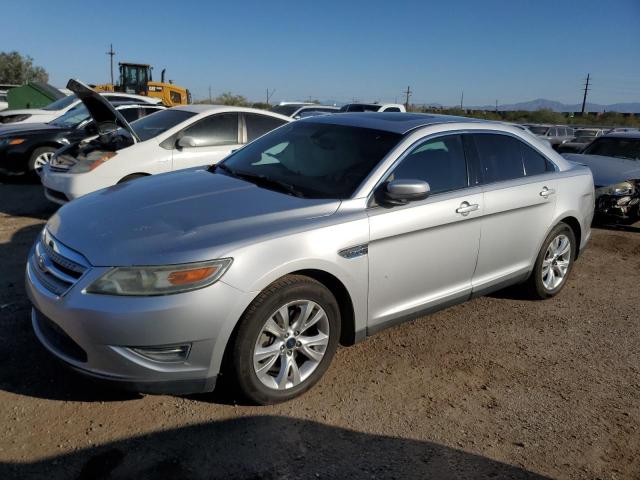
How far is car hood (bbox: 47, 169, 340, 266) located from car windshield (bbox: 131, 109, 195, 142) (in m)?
3.39

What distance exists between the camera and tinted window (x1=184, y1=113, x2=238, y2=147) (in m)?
7.04

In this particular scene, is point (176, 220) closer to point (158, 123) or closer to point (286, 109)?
point (158, 123)

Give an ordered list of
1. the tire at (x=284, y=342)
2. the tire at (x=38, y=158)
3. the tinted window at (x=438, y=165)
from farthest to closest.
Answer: the tire at (x=38, y=158) < the tinted window at (x=438, y=165) < the tire at (x=284, y=342)

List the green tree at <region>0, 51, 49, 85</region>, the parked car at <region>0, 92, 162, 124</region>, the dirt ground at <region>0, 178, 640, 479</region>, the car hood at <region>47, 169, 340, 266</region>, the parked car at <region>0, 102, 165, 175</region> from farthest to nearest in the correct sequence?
the green tree at <region>0, 51, 49, 85</region> < the parked car at <region>0, 92, 162, 124</region> < the parked car at <region>0, 102, 165, 175</region> < the car hood at <region>47, 169, 340, 266</region> < the dirt ground at <region>0, 178, 640, 479</region>

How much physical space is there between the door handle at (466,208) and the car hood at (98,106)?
4219mm

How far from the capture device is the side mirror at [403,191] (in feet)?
10.8

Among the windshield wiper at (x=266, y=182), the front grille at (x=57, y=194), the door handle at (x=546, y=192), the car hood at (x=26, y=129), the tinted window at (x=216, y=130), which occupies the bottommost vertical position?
the front grille at (x=57, y=194)

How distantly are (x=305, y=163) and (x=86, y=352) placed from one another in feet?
6.48

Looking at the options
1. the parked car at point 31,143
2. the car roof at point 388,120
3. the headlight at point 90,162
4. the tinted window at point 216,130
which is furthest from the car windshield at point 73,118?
the car roof at point 388,120

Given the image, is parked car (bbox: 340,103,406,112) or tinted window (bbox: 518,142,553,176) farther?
parked car (bbox: 340,103,406,112)

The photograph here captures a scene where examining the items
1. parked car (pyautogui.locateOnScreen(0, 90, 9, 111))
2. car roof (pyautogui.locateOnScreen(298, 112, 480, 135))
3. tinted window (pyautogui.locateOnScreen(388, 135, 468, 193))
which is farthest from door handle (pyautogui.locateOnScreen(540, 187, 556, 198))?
parked car (pyautogui.locateOnScreen(0, 90, 9, 111))

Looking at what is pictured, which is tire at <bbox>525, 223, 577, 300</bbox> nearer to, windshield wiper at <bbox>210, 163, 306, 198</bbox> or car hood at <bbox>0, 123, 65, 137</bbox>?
windshield wiper at <bbox>210, 163, 306, 198</bbox>

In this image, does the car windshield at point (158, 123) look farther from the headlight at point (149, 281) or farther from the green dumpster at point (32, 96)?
the green dumpster at point (32, 96)

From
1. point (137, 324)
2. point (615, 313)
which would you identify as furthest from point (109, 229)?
point (615, 313)
